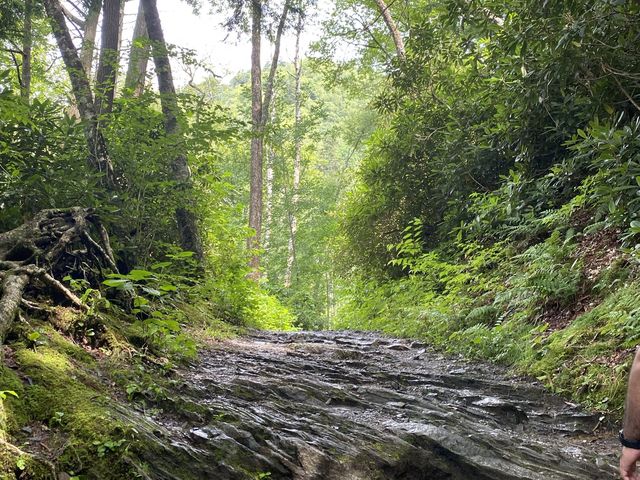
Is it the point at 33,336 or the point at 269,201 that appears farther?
the point at 269,201

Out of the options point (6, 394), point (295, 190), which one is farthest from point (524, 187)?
point (295, 190)

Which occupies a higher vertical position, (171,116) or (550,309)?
(171,116)

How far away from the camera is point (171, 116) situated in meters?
8.23

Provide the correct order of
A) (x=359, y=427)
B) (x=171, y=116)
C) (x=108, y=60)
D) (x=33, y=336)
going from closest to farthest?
(x=33, y=336)
(x=359, y=427)
(x=108, y=60)
(x=171, y=116)

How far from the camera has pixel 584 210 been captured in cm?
751

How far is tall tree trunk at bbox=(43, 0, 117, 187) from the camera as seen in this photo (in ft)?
21.1

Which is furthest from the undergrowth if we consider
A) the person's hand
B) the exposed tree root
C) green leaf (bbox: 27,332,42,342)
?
the exposed tree root

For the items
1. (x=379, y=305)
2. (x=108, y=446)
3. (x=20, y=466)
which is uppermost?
(x=20, y=466)

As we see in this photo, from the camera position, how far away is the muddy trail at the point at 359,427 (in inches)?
117

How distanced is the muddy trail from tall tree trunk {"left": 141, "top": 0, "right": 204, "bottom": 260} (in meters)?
3.26

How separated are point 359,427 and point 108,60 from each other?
6458mm

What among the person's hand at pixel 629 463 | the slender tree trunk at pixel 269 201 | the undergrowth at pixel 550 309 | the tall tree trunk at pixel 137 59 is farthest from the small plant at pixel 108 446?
the slender tree trunk at pixel 269 201

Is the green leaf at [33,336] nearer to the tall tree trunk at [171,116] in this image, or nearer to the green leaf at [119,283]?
the green leaf at [119,283]

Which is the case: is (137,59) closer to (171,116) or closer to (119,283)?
(171,116)
